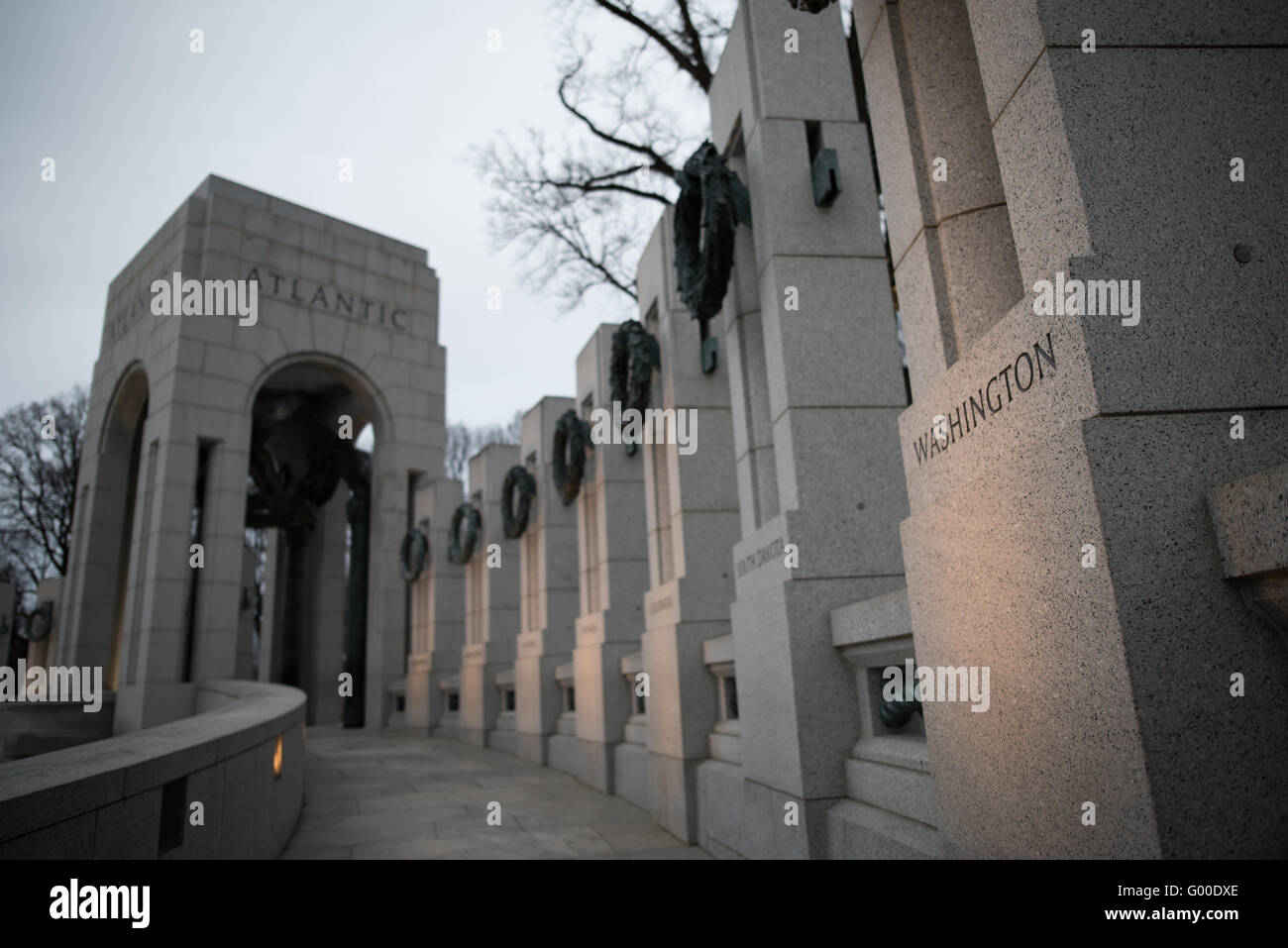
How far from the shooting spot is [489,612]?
54.5 ft

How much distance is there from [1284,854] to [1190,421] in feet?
3.77

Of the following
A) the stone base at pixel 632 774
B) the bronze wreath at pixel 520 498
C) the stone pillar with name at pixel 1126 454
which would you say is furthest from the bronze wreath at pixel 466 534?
the stone pillar with name at pixel 1126 454

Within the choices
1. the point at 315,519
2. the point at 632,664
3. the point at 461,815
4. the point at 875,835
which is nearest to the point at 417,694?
the point at 315,519

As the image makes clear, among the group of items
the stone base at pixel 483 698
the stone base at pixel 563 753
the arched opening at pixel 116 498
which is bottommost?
the stone base at pixel 563 753

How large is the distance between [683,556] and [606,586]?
2.90m

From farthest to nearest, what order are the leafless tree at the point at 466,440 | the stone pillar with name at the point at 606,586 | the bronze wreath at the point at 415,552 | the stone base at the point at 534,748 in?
the leafless tree at the point at 466,440
the bronze wreath at the point at 415,552
the stone base at the point at 534,748
the stone pillar with name at the point at 606,586

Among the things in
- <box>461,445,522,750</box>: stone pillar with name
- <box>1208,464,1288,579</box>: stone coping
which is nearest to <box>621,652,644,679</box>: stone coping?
<box>461,445,522,750</box>: stone pillar with name

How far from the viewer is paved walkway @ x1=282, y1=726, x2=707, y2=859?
7105mm

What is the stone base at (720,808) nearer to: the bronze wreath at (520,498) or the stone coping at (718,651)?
the stone coping at (718,651)

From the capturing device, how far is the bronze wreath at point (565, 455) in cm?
1183

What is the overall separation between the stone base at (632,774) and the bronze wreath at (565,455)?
357 centimetres

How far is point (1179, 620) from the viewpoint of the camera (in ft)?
7.64

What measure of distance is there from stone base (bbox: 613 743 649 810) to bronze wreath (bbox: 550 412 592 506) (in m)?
3.57

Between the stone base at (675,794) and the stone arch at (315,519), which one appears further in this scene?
the stone arch at (315,519)
